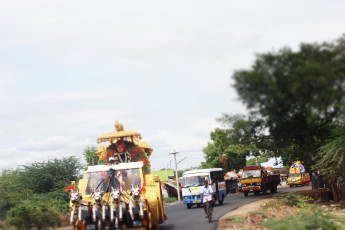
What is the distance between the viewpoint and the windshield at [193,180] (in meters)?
27.6

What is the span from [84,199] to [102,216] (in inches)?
72.9

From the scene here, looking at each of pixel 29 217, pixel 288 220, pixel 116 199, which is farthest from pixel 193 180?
pixel 116 199

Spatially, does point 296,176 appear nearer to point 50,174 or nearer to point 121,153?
point 50,174

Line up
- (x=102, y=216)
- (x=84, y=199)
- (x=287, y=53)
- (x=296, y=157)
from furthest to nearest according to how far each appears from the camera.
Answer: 1. (x=296, y=157)
2. (x=84, y=199)
3. (x=102, y=216)
4. (x=287, y=53)

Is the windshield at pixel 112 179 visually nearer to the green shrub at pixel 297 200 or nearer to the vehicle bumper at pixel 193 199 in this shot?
the green shrub at pixel 297 200

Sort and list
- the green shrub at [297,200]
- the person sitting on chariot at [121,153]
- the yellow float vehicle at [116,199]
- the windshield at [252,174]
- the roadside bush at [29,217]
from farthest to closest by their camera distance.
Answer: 1. the windshield at [252,174]
2. the green shrub at [297,200]
3. the roadside bush at [29,217]
4. the person sitting on chariot at [121,153]
5. the yellow float vehicle at [116,199]

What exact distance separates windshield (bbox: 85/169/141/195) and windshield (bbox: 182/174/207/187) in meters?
13.0

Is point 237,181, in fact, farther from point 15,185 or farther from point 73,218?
point 73,218

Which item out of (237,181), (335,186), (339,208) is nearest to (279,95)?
(339,208)

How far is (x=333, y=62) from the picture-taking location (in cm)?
1076

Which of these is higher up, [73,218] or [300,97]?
[300,97]

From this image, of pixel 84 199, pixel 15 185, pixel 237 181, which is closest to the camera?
pixel 84 199

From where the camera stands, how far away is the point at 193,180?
27812 millimetres

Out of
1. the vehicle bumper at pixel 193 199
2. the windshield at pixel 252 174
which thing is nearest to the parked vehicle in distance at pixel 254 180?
the windshield at pixel 252 174
